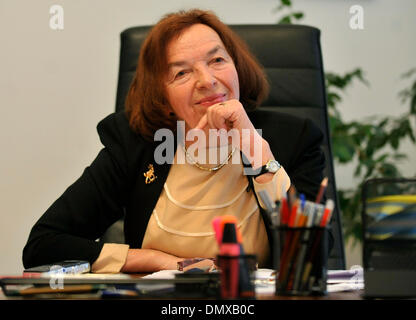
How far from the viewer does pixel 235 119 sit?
1412 millimetres

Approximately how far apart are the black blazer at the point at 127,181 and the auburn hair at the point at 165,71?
5 cm

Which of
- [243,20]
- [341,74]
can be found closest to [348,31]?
[341,74]

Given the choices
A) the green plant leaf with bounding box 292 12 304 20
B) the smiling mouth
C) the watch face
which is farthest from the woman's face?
the green plant leaf with bounding box 292 12 304 20

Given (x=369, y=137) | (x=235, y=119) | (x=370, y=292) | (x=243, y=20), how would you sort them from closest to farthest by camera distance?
(x=370, y=292), (x=235, y=119), (x=369, y=137), (x=243, y=20)

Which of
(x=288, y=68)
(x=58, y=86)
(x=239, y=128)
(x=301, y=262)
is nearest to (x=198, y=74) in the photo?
(x=239, y=128)

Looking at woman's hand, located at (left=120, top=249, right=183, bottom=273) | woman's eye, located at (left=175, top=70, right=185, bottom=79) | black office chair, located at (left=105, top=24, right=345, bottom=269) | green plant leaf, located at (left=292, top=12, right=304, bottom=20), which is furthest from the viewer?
green plant leaf, located at (left=292, top=12, right=304, bottom=20)

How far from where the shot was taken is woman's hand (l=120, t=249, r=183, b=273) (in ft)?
4.27

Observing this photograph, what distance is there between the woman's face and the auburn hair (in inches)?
1.4

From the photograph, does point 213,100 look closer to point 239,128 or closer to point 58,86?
point 239,128

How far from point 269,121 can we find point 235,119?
0.23 metres

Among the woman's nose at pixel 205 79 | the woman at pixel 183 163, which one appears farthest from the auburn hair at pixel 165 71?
the woman's nose at pixel 205 79

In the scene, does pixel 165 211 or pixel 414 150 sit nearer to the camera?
pixel 165 211

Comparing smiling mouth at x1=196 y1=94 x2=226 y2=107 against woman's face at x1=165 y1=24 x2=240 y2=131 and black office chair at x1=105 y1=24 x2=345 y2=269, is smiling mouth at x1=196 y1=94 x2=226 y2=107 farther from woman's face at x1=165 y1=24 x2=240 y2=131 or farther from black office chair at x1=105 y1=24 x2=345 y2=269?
black office chair at x1=105 y1=24 x2=345 y2=269

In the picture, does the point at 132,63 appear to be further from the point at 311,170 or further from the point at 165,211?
the point at 311,170
